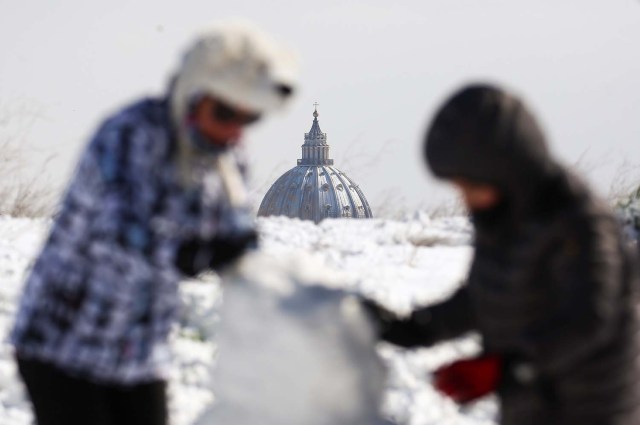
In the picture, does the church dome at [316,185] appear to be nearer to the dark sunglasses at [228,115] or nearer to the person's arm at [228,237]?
the person's arm at [228,237]

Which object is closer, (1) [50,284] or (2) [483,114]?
(2) [483,114]

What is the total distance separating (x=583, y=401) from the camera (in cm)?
232

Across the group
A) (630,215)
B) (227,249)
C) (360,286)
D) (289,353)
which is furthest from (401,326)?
Answer: (630,215)

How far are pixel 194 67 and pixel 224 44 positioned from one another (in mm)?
74

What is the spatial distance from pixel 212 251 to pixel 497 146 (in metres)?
0.68

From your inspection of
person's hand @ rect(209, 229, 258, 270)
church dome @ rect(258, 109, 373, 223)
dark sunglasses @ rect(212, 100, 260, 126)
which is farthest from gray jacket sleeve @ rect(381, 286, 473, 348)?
church dome @ rect(258, 109, 373, 223)

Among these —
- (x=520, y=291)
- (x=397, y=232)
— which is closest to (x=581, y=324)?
(x=520, y=291)

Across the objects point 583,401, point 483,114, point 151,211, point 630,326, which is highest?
point 483,114

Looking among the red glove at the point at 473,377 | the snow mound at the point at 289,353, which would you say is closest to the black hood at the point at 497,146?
the red glove at the point at 473,377

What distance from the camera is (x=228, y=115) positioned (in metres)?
2.44

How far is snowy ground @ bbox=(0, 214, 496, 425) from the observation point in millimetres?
4164

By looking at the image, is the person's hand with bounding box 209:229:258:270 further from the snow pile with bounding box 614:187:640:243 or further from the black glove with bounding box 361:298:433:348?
the snow pile with bounding box 614:187:640:243

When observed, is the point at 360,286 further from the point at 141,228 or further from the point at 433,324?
the point at 141,228

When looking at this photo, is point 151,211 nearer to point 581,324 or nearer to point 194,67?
point 194,67
